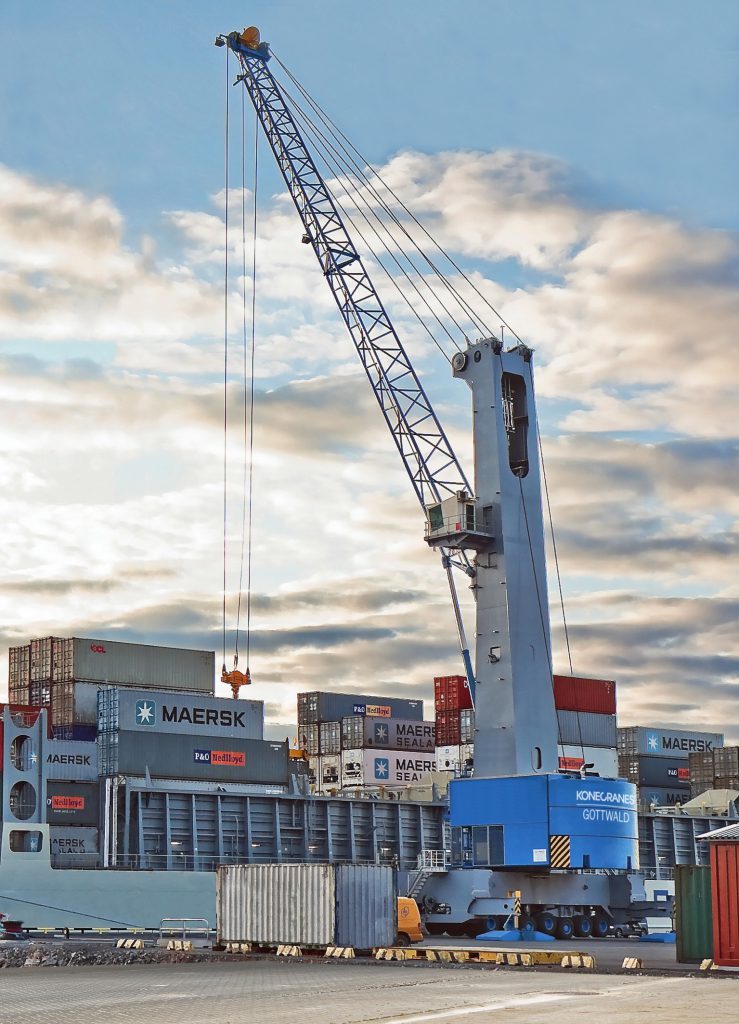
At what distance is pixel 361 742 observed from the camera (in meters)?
94.4

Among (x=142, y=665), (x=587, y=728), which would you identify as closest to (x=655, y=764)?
(x=587, y=728)

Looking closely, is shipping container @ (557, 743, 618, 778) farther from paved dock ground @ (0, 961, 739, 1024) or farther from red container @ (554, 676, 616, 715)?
paved dock ground @ (0, 961, 739, 1024)

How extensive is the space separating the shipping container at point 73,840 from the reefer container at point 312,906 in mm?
23044

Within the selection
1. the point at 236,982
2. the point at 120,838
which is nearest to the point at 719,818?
the point at 120,838

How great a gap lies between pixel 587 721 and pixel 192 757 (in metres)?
33.1

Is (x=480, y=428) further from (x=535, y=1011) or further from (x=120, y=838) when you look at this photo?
(x=535, y=1011)

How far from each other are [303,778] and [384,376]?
83.6ft

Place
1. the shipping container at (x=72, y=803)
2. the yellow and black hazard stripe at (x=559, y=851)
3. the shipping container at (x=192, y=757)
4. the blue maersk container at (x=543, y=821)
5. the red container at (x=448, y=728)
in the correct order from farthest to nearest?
1. the red container at (x=448, y=728)
2. the shipping container at (x=192, y=757)
3. the shipping container at (x=72, y=803)
4. the blue maersk container at (x=543, y=821)
5. the yellow and black hazard stripe at (x=559, y=851)

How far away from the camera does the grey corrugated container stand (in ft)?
291

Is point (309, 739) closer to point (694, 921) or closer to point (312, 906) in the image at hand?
point (312, 906)

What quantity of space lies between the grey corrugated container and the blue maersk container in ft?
107

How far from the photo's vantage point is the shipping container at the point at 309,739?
9938cm

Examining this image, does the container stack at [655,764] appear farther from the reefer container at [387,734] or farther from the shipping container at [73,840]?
the shipping container at [73,840]

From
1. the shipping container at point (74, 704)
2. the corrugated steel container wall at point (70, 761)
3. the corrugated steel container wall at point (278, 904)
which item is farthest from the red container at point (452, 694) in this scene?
the corrugated steel container wall at point (278, 904)
